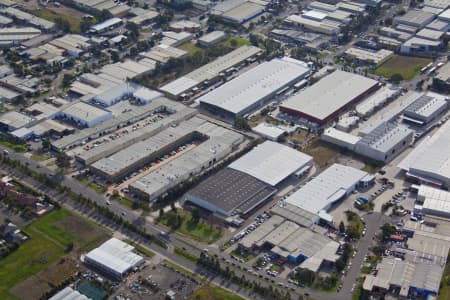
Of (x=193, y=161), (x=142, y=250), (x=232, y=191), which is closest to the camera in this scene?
(x=142, y=250)

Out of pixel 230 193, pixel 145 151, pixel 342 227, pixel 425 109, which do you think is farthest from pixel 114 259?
pixel 425 109

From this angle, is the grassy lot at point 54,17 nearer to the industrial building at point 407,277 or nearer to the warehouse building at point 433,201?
the warehouse building at point 433,201

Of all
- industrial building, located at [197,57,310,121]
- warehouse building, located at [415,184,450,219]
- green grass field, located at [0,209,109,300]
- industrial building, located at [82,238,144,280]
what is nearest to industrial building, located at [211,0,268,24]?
industrial building, located at [197,57,310,121]

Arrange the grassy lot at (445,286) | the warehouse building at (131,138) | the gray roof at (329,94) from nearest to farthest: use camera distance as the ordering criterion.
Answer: the grassy lot at (445,286) < the warehouse building at (131,138) < the gray roof at (329,94)

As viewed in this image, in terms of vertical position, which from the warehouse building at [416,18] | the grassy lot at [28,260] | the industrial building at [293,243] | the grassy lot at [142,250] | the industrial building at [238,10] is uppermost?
the warehouse building at [416,18]

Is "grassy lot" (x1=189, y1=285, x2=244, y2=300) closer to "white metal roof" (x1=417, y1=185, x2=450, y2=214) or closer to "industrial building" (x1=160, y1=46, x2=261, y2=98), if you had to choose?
"white metal roof" (x1=417, y1=185, x2=450, y2=214)

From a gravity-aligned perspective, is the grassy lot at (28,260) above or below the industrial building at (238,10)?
below

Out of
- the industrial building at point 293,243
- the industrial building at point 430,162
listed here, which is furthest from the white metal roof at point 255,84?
the industrial building at point 293,243

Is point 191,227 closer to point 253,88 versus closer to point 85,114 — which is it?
point 85,114
